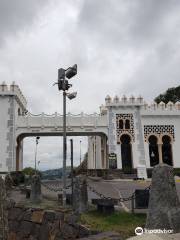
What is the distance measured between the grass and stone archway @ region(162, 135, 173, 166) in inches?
977

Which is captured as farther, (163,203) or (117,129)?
(117,129)

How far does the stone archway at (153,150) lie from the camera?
35719mm

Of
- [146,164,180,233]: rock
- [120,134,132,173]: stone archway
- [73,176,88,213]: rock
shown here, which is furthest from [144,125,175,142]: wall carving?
[146,164,180,233]: rock

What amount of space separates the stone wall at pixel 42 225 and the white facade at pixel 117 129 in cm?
1986

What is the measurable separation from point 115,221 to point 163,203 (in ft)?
11.5

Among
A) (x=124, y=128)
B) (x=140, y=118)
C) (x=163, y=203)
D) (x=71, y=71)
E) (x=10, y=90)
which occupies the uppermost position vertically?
(x=10, y=90)

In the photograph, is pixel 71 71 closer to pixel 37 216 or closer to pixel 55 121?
pixel 37 216

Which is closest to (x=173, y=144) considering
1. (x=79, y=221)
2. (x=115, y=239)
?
(x=79, y=221)

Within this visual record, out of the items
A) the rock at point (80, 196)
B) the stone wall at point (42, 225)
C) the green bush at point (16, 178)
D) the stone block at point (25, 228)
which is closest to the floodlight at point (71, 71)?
the rock at point (80, 196)

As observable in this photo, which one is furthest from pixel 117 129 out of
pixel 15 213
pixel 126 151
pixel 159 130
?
pixel 15 213

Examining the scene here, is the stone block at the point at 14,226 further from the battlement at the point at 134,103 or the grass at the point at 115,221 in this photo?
the battlement at the point at 134,103

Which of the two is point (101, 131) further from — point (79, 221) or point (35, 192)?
point (79, 221)

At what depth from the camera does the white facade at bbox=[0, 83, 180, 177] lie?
3322 cm

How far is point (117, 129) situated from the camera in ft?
114
